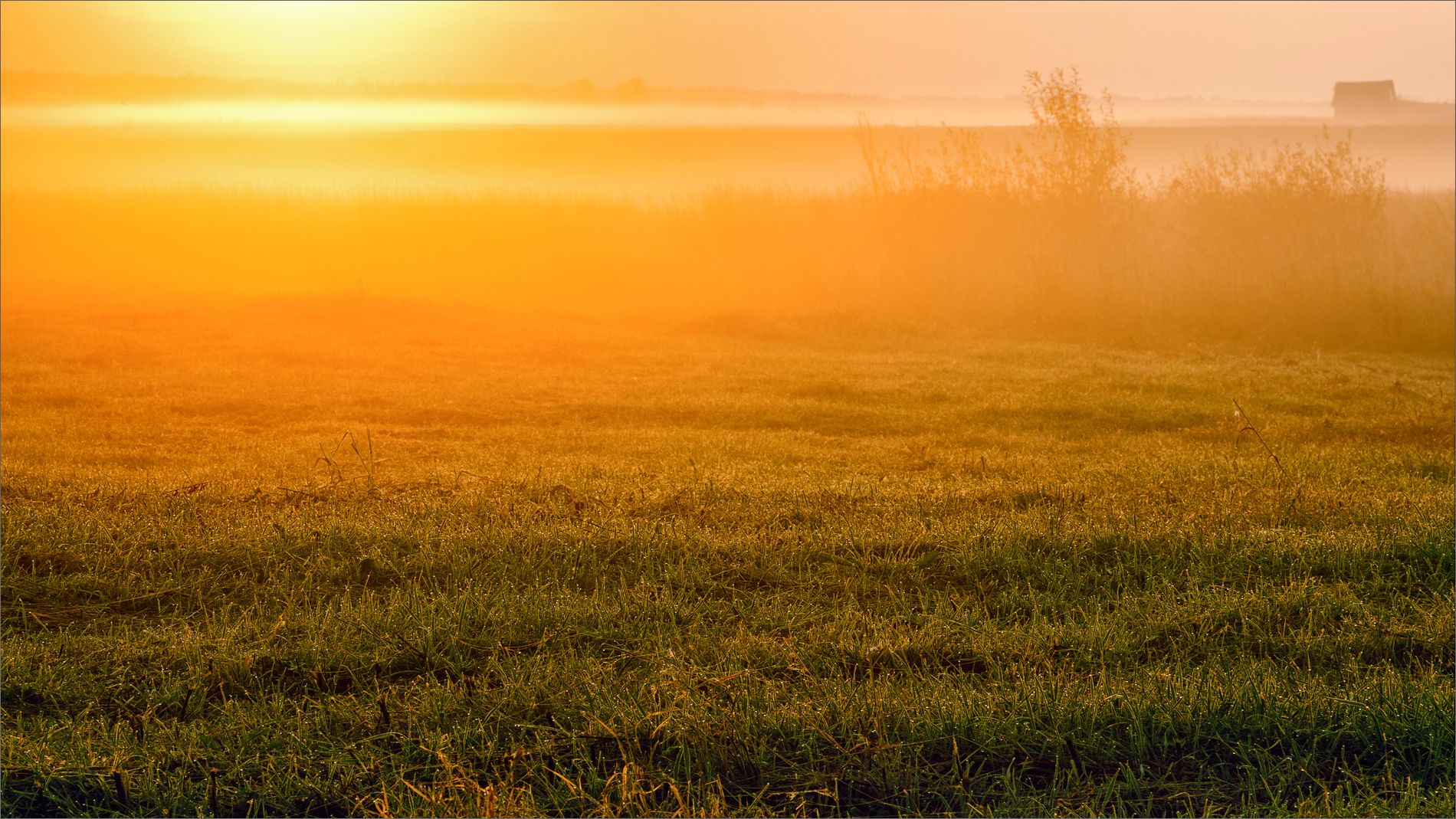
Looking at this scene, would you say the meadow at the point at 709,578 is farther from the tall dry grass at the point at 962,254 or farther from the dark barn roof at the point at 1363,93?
the dark barn roof at the point at 1363,93

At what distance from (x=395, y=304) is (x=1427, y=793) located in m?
15.3

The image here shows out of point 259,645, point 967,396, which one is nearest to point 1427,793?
point 259,645

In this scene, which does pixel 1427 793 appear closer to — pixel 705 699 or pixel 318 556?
pixel 705 699

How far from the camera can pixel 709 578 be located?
527 centimetres

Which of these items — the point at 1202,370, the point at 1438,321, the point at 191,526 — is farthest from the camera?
the point at 1438,321

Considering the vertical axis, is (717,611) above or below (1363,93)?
below

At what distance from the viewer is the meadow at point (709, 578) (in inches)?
139

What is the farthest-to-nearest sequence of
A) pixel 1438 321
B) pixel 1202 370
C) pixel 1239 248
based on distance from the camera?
pixel 1239 248 → pixel 1438 321 → pixel 1202 370

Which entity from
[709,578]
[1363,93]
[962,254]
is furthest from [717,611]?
[1363,93]

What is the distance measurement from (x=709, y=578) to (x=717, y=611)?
358mm

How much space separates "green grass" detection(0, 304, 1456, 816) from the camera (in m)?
3.50

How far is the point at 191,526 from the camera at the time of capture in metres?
5.78

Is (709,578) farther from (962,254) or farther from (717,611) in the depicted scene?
(962,254)

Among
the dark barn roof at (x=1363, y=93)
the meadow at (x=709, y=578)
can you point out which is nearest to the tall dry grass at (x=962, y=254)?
the meadow at (x=709, y=578)
